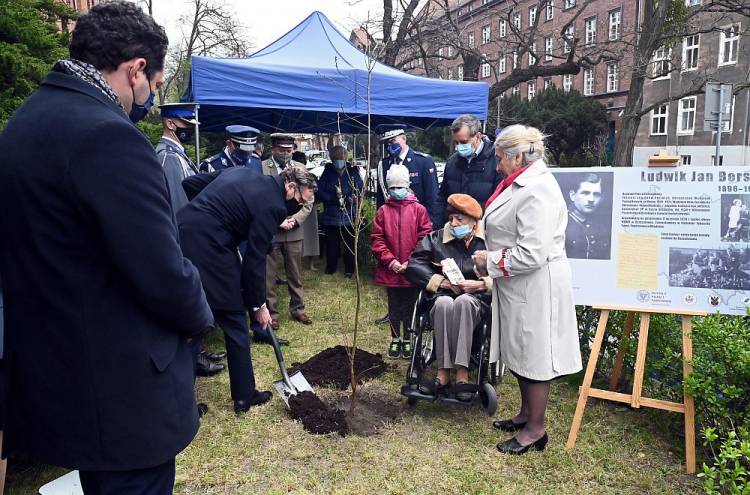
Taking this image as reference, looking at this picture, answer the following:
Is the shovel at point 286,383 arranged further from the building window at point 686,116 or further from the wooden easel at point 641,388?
the building window at point 686,116

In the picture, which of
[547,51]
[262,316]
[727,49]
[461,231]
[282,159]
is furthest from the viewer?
[727,49]

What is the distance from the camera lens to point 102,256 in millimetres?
1333

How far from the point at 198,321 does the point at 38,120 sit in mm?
628

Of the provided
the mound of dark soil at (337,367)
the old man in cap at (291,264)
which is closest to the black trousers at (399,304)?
the mound of dark soil at (337,367)

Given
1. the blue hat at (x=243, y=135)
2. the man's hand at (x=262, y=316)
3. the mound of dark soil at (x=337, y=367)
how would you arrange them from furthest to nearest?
the blue hat at (x=243, y=135) → the mound of dark soil at (x=337, y=367) → the man's hand at (x=262, y=316)

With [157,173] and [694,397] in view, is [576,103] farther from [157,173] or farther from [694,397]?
[157,173]

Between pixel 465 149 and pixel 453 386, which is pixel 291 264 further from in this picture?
pixel 453 386

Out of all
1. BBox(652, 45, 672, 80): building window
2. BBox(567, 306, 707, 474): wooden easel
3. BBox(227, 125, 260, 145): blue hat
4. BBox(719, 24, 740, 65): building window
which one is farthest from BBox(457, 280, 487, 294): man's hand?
BBox(719, 24, 740, 65): building window

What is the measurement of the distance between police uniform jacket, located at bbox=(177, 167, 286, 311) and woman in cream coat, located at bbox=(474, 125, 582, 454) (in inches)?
54.6

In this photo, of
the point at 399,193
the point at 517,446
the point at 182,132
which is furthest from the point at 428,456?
the point at 182,132

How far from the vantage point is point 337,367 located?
14.5 ft

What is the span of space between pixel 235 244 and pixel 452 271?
149cm

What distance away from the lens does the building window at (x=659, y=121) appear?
28141 mm

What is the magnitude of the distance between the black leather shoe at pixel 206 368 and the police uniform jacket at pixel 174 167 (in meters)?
1.31
